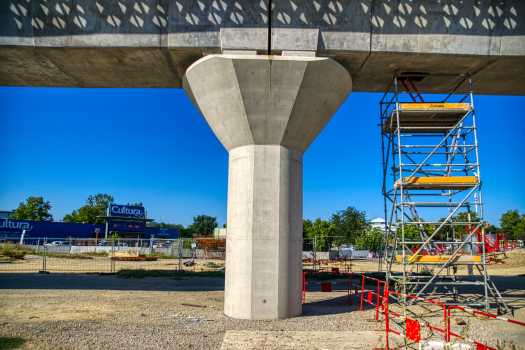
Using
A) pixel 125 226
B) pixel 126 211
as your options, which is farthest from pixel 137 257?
pixel 126 211

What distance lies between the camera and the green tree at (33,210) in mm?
68125

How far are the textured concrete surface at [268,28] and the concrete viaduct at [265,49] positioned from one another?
26mm

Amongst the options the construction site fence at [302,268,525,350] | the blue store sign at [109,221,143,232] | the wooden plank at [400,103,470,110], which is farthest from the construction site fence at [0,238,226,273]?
the blue store sign at [109,221,143,232]

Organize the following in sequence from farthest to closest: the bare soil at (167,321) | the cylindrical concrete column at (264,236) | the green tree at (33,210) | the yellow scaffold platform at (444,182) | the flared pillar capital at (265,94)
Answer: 1. the green tree at (33,210)
2. the yellow scaffold platform at (444,182)
3. the cylindrical concrete column at (264,236)
4. the flared pillar capital at (265,94)
5. the bare soil at (167,321)

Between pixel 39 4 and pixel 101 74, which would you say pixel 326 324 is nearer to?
pixel 101 74

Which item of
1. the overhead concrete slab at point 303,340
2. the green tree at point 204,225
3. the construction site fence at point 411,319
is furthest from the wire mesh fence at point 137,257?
the green tree at point 204,225

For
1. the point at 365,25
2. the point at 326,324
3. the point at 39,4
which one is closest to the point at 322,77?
the point at 365,25

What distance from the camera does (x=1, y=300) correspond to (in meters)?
11.4

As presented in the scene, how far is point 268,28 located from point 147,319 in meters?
8.00

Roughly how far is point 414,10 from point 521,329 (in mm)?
8261

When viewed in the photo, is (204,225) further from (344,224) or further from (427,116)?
(427,116)

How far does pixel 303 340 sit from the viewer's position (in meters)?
7.48

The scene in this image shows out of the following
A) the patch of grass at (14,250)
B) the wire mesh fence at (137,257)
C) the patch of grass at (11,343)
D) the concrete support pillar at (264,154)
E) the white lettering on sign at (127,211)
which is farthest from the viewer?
the white lettering on sign at (127,211)

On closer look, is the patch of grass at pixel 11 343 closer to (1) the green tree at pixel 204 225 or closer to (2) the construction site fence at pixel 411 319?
(2) the construction site fence at pixel 411 319
